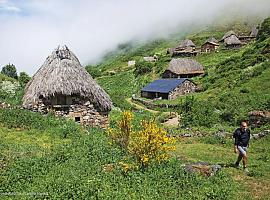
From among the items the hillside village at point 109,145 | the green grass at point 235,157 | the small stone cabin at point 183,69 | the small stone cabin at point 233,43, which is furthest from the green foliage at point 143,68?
the green grass at point 235,157

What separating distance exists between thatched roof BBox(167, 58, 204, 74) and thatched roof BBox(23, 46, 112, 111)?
44145mm

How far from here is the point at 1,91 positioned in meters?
25.1

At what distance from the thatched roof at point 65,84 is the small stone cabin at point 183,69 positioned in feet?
145

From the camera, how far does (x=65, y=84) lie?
19.6 metres

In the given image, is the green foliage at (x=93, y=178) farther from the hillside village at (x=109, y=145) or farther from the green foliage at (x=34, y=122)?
the green foliage at (x=34, y=122)

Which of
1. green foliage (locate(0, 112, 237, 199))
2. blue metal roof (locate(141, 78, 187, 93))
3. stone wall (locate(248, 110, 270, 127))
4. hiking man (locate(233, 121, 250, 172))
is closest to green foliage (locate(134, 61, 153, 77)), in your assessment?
blue metal roof (locate(141, 78, 187, 93))

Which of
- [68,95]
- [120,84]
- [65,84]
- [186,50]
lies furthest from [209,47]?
[65,84]

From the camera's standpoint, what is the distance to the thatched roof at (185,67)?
64.3 meters

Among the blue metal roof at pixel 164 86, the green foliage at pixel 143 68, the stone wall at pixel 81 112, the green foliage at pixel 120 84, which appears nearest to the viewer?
the stone wall at pixel 81 112

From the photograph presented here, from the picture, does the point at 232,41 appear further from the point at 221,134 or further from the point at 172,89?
the point at 221,134

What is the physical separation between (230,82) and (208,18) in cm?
14375

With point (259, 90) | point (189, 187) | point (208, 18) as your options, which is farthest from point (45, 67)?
point (208, 18)

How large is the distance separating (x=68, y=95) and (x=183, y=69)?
46817 millimetres

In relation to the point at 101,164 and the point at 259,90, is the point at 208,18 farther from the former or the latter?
the point at 101,164
